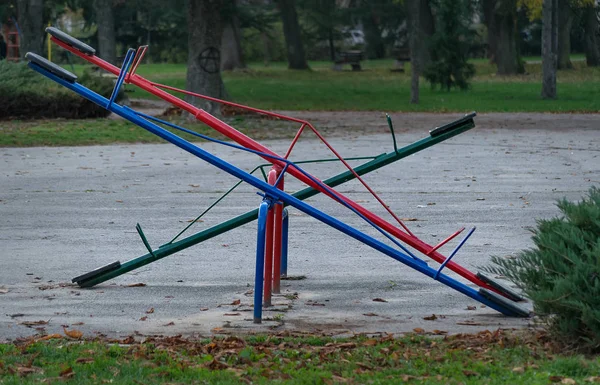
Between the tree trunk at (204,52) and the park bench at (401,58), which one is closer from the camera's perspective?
the tree trunk at (204,52)

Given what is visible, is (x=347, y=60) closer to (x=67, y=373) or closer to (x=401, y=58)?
(x=401, y=58)

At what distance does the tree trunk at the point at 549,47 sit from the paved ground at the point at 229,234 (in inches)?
455

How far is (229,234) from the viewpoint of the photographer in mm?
10031

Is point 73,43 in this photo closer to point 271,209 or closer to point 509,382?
point 271,209

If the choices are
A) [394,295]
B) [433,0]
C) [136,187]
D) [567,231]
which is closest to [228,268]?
[394,295]

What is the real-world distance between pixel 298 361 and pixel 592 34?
44524mm

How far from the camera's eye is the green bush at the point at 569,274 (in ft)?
18.0

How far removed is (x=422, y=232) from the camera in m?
9.72

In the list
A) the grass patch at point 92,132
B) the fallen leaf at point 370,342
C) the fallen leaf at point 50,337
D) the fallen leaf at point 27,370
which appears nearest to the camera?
the fallen leaf at point 27,370

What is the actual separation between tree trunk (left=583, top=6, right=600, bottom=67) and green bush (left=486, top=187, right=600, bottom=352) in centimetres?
3482

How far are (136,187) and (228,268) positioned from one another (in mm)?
5132

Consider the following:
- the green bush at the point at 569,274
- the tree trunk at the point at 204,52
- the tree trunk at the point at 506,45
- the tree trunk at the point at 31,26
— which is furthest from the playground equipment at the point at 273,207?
the tree trunk at the point at 506,45

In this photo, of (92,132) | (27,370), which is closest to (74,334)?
(27,370)

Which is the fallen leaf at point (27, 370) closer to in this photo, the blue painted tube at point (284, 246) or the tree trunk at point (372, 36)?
the blue painted tube at point (284, 246)
